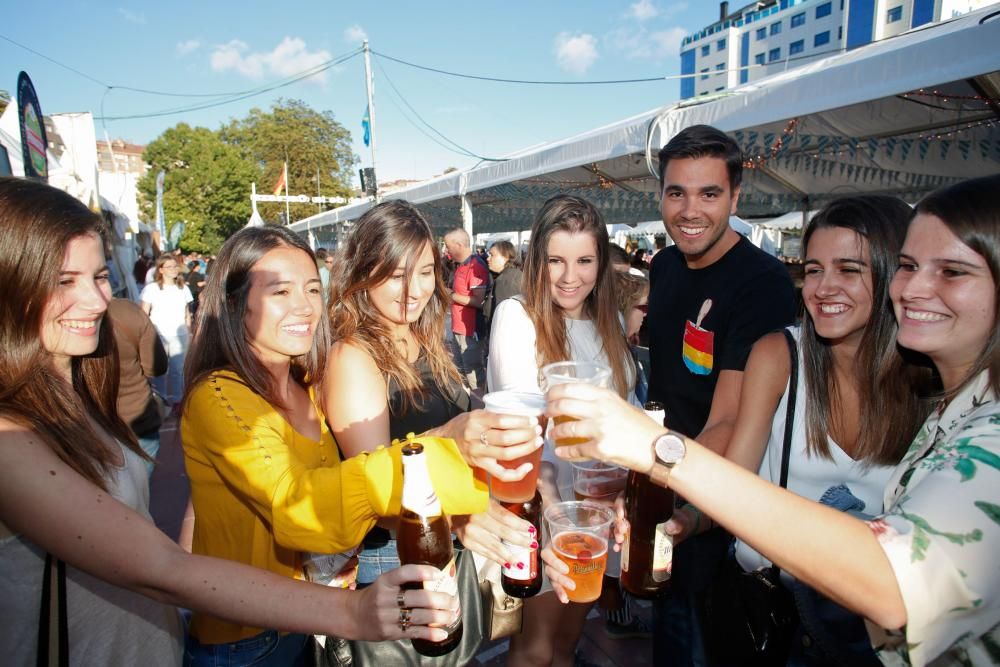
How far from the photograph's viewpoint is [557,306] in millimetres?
2479

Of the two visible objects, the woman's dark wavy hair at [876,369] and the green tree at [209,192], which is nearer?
the woman's dark wavy hair at [876,369]

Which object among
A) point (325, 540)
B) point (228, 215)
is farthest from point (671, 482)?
point (228, 215)

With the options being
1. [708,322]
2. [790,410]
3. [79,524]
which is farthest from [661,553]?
[79,524]

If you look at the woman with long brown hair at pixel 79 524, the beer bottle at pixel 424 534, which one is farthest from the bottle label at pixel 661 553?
the woman with long brown hair at pixel 79 524

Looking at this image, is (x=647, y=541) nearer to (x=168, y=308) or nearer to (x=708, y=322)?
(x=708, y=322)

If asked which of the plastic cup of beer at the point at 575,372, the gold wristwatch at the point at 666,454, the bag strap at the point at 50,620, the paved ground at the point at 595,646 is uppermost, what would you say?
the plastic cup of beer at the point at 575,372

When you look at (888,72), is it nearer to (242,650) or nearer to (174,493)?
(242,650)

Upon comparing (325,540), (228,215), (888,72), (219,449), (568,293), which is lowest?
(325,540)

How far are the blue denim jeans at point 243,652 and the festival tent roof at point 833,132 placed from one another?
402cm

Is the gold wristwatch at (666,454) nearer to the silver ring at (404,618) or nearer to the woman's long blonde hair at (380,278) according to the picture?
the silver ring at (404,618)

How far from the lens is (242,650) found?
5.00 feet

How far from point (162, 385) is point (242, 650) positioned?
830 cm

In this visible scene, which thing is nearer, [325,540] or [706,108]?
[325,540]

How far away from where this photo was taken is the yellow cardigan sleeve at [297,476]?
129 centimetres
